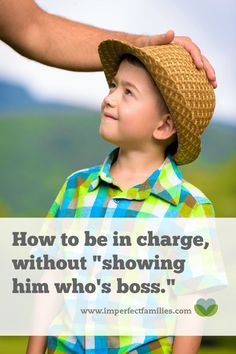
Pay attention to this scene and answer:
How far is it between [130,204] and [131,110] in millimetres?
262

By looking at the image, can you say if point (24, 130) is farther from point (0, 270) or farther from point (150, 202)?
point (150, 202)

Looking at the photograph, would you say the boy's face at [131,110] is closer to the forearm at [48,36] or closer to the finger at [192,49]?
the finger at [192,49]

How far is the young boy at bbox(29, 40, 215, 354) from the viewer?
7.95 ft

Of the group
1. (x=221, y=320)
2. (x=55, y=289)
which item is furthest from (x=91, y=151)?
(x=55, y=289)

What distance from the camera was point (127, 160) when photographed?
2537 millimetres

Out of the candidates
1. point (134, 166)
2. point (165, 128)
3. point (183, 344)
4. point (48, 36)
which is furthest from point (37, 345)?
point (48, 36)

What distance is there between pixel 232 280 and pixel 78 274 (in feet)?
4.61

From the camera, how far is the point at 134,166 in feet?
8.30

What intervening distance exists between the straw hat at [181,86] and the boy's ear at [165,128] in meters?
0.03

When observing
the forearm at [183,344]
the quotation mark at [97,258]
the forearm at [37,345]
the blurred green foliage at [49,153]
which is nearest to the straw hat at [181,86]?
the quotation mark at [97,258]

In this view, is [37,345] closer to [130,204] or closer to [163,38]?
[130,204]

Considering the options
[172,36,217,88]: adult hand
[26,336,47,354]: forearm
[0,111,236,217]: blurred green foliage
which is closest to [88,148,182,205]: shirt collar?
[172,36,217,88]: adult hand

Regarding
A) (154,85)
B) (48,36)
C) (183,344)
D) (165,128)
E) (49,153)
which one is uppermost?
(154,85)

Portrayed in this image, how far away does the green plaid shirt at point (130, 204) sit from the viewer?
2.38 metres
